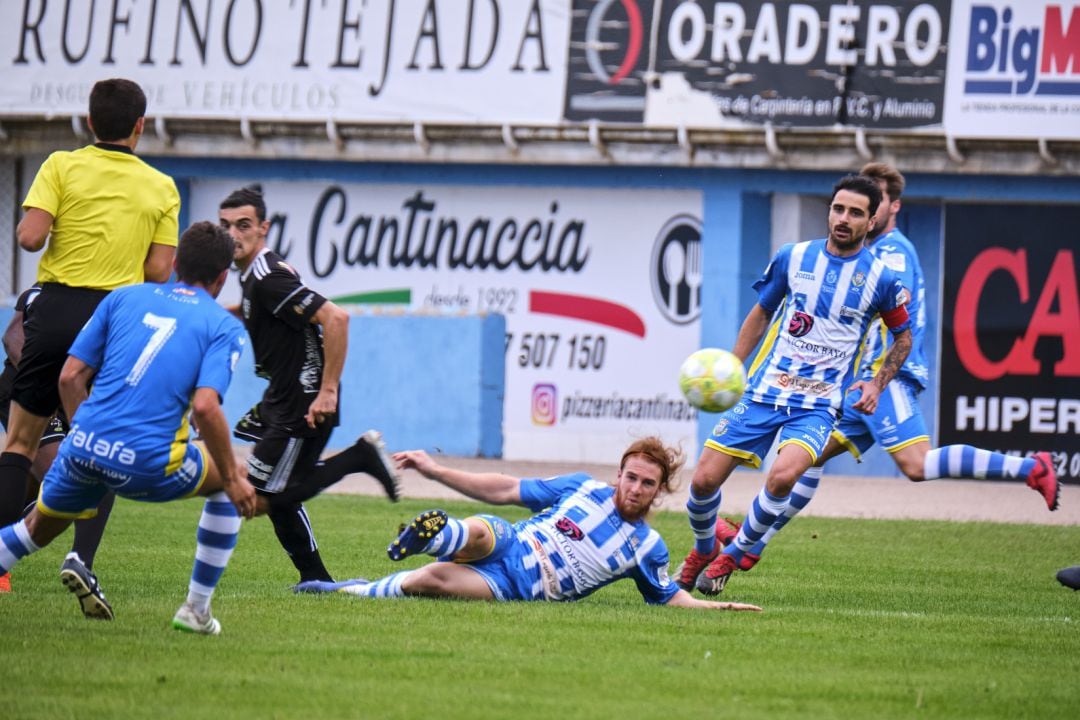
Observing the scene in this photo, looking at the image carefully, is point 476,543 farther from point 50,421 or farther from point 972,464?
point 972,464

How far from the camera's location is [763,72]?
19656mm

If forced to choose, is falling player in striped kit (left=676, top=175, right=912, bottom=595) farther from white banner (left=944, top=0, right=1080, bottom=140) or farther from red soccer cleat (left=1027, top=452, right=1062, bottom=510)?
white banner (left=944, top=0, right=1080, bottom=140)

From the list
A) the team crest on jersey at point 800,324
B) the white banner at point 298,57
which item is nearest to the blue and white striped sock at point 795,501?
the team crest on jersey at point 800,324

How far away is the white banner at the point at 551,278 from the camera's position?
21.6m

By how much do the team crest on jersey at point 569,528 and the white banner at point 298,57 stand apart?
490 inches

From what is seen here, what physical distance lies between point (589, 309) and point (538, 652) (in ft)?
48.6

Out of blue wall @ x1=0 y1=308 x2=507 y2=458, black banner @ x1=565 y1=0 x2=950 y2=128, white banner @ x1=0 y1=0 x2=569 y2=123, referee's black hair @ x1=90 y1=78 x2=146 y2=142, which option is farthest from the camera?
blue wall @ x1=0 y1=308 x2=507 y2=458

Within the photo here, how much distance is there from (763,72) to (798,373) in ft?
34.1

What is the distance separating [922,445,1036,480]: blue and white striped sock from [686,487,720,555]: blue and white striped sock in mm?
1249

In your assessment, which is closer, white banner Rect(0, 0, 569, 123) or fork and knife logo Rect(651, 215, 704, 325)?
white banner Rect(0, 0, 569, 123)

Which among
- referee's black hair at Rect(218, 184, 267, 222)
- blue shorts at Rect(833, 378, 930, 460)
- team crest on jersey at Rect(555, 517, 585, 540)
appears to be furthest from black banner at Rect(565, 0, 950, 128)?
team crest on jersey at Rect(555, 517, 585, 540)

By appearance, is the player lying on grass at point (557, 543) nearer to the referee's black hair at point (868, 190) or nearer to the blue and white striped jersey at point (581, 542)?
the blue and white striped jersey at point (581, 542)

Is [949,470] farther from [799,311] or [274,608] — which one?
[274,608]

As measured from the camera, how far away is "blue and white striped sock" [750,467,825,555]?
998cm
